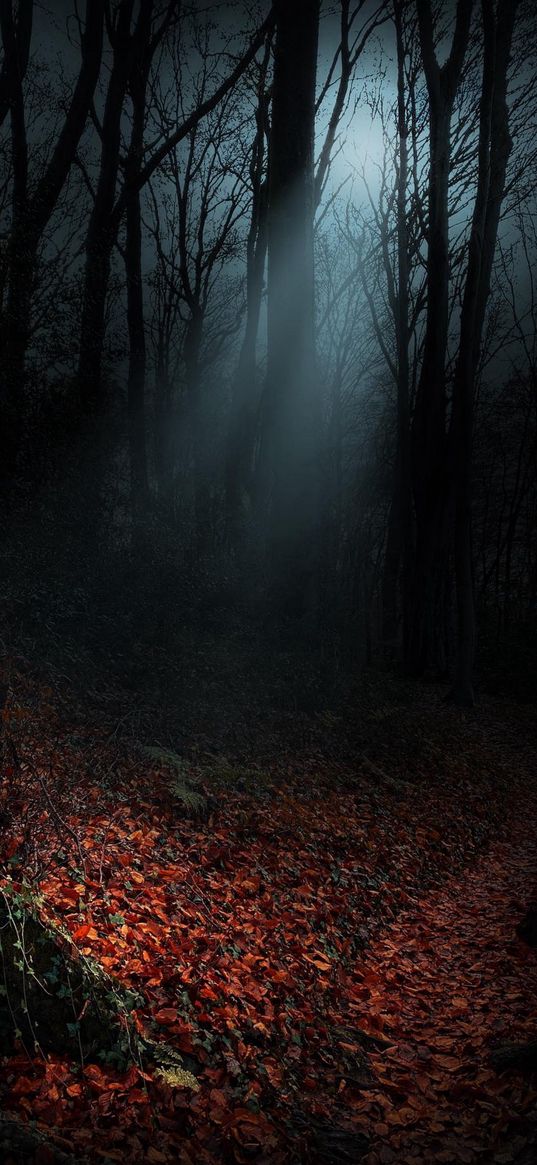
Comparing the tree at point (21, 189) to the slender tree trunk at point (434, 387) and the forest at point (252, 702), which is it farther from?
the slender tree trunk at point (434, 387)

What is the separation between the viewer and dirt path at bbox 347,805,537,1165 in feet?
11.8

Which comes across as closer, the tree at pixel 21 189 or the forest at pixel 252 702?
the forest at pixel 252 702

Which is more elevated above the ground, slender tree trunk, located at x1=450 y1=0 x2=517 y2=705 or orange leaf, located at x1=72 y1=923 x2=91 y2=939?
slender tree trunk, located at x1=450 y1=0 x2=517 y2=705

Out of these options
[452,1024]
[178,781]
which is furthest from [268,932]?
[178,781]

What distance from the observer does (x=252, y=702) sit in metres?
9.41

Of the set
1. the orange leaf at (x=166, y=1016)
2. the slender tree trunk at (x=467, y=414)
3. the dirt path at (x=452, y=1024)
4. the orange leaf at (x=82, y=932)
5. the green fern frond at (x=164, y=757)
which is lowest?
the dirt path at (x=452, y=1024)

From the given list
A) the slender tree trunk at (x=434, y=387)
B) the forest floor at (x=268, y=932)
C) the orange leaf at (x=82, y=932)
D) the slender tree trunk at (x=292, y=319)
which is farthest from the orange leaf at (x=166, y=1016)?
the slender tree trunk at (x=434, y=387)

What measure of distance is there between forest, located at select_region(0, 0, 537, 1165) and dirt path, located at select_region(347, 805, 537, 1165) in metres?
0.03

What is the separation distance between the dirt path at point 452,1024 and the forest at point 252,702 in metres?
0.03

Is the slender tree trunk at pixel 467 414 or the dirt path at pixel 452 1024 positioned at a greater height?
the slender tree trunk at pixel 467 414

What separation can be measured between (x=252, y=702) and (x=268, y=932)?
4.37m

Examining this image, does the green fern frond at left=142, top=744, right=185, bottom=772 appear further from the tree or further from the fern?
the tree

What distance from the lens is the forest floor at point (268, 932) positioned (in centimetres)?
Answer: 346

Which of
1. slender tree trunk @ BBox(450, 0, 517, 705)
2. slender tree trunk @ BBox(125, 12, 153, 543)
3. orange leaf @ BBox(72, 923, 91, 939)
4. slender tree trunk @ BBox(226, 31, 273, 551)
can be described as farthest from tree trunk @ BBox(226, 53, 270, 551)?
orange leaf @ BBox(72, 923, 91, 939)
